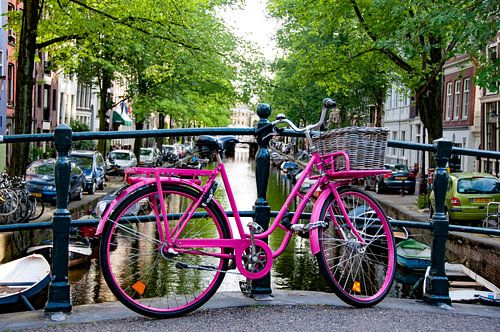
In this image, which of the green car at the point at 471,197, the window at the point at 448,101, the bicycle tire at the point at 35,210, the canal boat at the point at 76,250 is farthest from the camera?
the window at the point at 448,101

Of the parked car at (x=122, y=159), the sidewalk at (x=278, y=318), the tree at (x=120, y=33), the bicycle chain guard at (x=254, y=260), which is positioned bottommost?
the sidewalk at (x=278, y=318)

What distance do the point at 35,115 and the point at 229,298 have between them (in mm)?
45028

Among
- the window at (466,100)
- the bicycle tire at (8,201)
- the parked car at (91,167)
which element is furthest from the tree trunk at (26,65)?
the window at (466,100)

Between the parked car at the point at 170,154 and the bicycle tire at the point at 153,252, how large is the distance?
56140 millimetres

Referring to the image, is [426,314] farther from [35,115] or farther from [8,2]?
[35,115]

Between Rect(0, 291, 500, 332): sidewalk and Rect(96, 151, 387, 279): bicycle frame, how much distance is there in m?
0.28

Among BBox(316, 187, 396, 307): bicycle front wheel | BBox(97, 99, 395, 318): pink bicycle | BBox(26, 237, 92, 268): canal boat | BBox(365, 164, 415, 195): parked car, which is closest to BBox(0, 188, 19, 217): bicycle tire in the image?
BBox(26, 237, 92, 268): canal boat

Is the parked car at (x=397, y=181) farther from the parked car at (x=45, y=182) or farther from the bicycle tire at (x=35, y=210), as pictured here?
the bicycle tire at (x=35, y=210)

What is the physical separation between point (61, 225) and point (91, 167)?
27.6 meters

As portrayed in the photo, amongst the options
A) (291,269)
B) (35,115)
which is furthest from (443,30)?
(35,115)

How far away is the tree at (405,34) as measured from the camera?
19531 mm

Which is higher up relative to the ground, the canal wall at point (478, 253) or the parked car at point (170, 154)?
the parked car at point (170, 154)

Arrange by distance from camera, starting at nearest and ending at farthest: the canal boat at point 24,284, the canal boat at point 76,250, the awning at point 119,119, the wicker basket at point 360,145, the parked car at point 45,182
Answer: the wicker basket at point 360,145 → the canal boat at point 24,284 → the canal boat at point 76,250 → the parked car at point 45,182 → the awning at point 119,119

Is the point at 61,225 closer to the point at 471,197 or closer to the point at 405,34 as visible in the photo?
the point at 471,197
